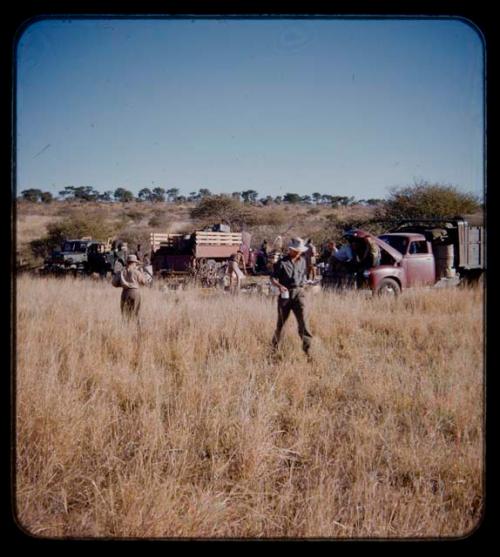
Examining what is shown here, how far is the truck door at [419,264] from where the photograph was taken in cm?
1127

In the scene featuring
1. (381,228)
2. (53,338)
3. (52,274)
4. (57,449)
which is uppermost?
(381,228)

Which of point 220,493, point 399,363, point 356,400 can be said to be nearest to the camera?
point 220,493

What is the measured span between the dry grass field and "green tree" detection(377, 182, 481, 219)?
21.3 metres

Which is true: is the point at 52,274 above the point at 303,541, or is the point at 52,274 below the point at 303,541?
above

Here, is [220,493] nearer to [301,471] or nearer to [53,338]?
[301,471]

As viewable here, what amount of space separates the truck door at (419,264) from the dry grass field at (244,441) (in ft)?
17.6

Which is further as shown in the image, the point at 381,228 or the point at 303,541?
the point at 381,228

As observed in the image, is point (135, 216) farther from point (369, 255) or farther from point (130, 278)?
point (130, 278)

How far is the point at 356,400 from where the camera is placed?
14.3ft

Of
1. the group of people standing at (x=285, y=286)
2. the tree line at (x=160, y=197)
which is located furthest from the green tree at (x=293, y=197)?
the group of people standing at (x=285, y=286)

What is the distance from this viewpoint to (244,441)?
3.33 m

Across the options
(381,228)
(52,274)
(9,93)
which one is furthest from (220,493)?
(381,228)

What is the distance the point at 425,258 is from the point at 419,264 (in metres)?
0.29
